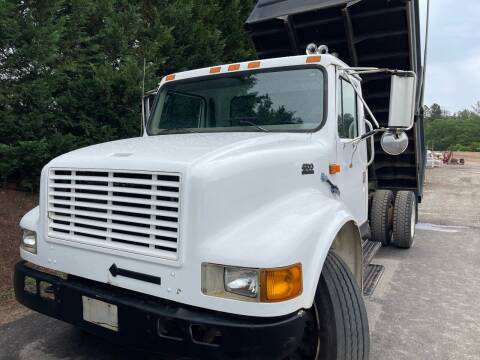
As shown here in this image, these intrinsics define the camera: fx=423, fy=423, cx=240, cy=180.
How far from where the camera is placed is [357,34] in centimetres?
507

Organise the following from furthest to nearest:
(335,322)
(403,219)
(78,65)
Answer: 1. (78,65)
2. (403,219)
3. (335,322)

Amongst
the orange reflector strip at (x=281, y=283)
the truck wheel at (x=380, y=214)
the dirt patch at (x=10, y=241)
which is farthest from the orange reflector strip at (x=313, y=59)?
the dirt patch at (x=10, y=241)

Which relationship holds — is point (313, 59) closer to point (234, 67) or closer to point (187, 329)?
point (234, 67)

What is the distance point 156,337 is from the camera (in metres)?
2.18

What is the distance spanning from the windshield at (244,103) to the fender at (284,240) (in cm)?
95

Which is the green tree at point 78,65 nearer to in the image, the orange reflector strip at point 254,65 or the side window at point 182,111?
the side window at point 182,111

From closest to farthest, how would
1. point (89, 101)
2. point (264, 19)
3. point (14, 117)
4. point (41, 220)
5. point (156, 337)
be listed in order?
point (156, 337)
point (41, 220)
point (264, 19)
point (14, 117)
point (89, 101)

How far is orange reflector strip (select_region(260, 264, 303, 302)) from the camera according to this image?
2049mm

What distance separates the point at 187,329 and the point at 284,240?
66 centimetres

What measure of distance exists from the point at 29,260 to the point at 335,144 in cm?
237

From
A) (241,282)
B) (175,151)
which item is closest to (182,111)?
(175,151)

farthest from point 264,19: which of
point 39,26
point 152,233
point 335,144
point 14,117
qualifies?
point 152,233

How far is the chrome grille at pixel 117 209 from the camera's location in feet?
7.36

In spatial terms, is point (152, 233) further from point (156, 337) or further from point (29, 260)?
point (29, 260)
